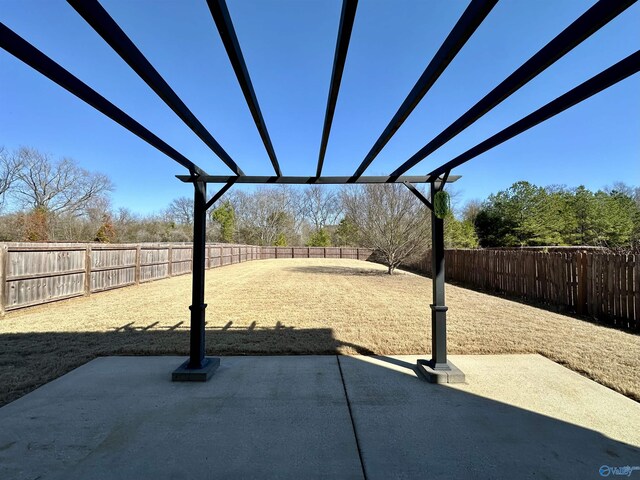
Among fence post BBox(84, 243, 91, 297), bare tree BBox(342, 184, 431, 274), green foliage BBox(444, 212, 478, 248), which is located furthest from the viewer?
green foliage BBox(444, 212, 478, 248)

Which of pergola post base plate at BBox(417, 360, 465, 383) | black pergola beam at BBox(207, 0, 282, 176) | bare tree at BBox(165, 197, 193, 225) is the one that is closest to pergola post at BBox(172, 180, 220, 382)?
black pergola beam at BBox(207, 0, 282, 176)

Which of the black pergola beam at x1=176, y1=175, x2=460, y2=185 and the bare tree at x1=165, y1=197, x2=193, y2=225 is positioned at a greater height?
the bare tree at x1=165, y1=197, x2=193, y2=225

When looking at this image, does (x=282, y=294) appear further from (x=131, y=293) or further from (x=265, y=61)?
(x=265, y=61)

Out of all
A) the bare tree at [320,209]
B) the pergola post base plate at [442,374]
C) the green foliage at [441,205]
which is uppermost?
the bare tree at [320,209]

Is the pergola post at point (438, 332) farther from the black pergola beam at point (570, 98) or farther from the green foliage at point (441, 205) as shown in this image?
the black pergola beam at point (570, 98)

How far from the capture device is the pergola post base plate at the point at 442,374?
345 centimetres

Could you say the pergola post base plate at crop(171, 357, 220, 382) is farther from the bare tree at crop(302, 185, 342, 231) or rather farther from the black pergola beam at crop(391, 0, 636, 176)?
the bare tree at crop(302, 185, 342, 231)

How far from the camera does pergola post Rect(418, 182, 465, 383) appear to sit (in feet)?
A: 11.4

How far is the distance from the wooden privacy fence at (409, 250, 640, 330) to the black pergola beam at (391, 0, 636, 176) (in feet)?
19.8

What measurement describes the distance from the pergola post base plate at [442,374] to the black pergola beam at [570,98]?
2.38 meters

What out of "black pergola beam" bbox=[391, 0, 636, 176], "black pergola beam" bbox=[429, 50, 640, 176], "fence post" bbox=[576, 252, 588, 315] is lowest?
"fence post" bbox=[576, 252, 588, 315]

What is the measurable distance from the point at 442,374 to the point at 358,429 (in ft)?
4.62

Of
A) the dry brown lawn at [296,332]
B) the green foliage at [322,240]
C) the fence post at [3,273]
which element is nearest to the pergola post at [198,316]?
the dry brown lawn at [296,332]

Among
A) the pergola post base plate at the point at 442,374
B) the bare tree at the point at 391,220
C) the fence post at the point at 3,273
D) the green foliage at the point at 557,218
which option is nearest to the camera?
the pergola post base plate at the point at 442,374
